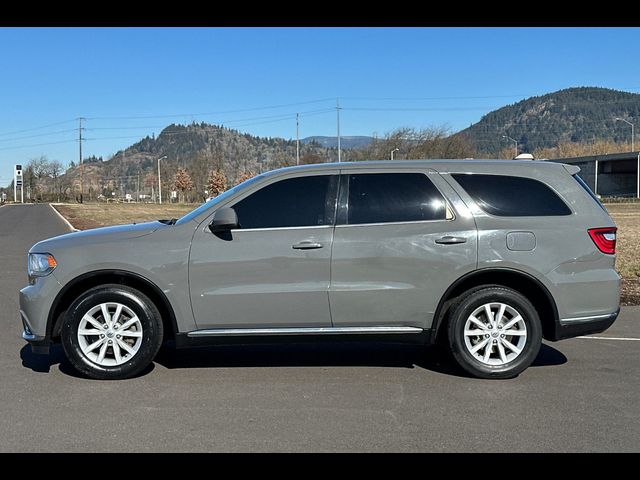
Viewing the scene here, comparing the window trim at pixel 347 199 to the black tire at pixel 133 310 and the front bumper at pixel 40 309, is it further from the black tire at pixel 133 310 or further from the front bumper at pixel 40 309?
the front bumper at pixel 40 309

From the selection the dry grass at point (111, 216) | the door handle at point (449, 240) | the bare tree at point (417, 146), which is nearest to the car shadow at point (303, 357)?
the door handle at point (449, 240)

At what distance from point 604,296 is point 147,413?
399cm

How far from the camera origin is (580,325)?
5.54 meters

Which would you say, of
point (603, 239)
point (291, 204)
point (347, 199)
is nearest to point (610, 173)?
point (603, 239)

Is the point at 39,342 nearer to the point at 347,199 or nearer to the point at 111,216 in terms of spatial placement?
the point at 347,199

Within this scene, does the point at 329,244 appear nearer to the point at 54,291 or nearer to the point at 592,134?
the point at 54,291

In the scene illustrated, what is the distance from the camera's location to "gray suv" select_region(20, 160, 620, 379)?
5402 millimetres

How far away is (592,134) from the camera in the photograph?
635ft

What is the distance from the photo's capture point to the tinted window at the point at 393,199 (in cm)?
555

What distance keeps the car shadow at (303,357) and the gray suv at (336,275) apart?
523 mm

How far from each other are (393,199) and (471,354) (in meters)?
1.54
